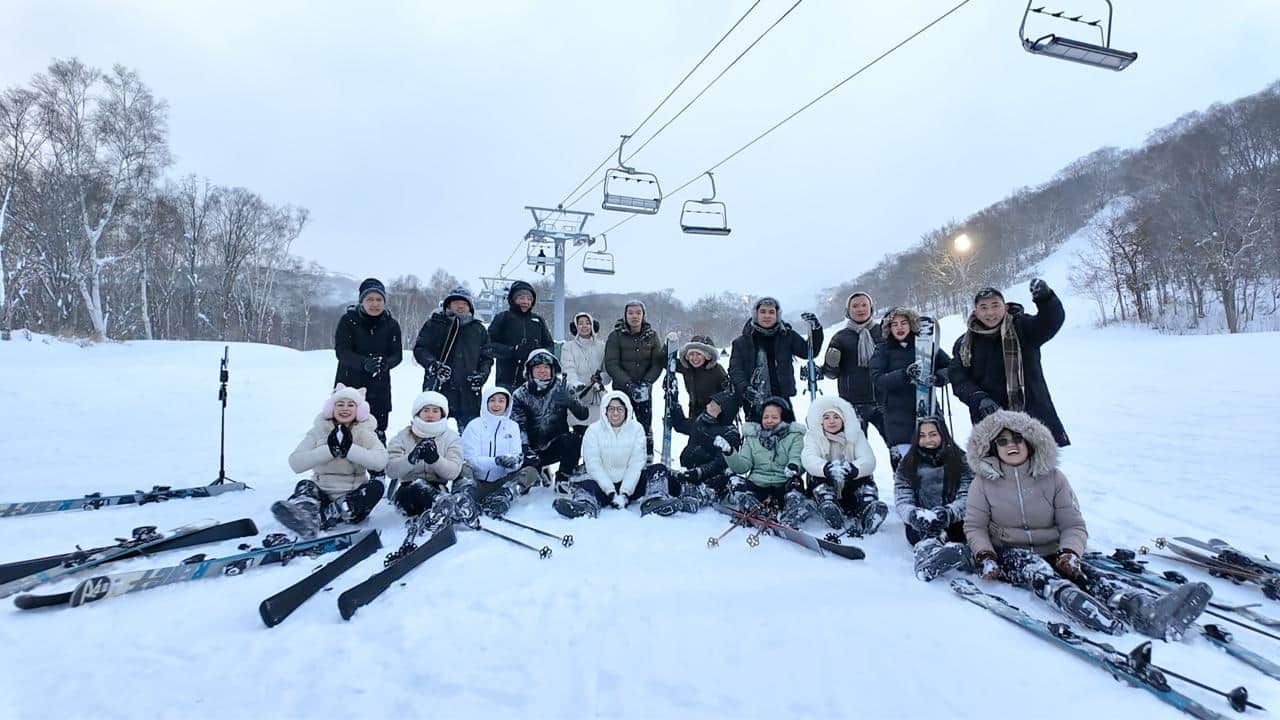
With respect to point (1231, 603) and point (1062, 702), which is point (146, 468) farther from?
point (1231, 603)

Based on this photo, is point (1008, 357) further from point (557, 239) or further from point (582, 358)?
point (557, 239)

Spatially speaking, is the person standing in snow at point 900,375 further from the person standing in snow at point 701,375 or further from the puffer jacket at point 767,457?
the person standing in snow at point 701,375

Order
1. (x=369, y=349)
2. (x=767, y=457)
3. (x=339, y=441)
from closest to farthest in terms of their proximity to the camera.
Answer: (x=339, y=441) → (x=767, y=457) → (x=369, y=349)

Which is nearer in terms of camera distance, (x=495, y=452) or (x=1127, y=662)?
(x=1127, y=662)

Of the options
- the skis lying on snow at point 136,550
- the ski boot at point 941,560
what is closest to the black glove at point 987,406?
the ski boot at point 941,560

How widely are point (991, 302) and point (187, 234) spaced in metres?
42.5

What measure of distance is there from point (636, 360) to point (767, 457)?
197 cm

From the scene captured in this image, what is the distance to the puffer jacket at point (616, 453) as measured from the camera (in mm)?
4969

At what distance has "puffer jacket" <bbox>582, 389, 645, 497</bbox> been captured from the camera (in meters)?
4.97

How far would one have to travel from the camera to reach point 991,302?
4.20 m

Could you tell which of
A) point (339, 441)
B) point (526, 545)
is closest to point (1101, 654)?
point (526, 545)

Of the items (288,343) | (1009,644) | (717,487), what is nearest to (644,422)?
(717,487)

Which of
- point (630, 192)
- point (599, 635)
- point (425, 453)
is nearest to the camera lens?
point (599, 635)

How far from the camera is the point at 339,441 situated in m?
4.26
